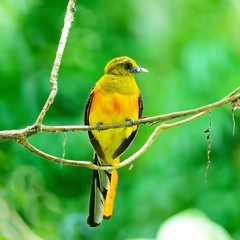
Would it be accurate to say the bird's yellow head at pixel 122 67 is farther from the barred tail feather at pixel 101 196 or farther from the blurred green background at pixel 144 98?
the blurred green background at pixel 144 98

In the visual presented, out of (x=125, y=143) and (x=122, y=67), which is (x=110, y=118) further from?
(x=122, y=67)

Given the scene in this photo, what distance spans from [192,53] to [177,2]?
3.70ft

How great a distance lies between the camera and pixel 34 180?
486 centimetres

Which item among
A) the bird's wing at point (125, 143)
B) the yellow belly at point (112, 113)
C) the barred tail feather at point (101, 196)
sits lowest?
the barred tail feather at point (101, 196)

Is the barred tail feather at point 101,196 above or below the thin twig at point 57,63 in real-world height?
below

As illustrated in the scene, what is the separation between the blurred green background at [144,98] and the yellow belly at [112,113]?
1332 millimetres

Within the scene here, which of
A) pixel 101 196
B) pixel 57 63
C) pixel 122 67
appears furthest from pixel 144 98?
pixel 57 63

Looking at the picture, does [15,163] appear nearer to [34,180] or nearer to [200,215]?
[34,180]

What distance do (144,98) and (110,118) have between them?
7.36 feet

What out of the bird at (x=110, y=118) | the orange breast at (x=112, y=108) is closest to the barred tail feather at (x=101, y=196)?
the bird at (x=110, y=118)

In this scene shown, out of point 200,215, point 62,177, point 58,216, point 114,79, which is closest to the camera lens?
point 200,215

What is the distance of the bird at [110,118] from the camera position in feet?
11.2

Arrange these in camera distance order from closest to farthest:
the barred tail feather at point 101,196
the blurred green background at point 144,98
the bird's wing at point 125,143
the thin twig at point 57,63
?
the thin twig at point 57,63
the barred tail feather at point 101,196
the bird's wing at point 125,143
the blurred green background at point 144,98

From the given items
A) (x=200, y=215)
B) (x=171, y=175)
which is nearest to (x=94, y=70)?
(x=171, y=175)
